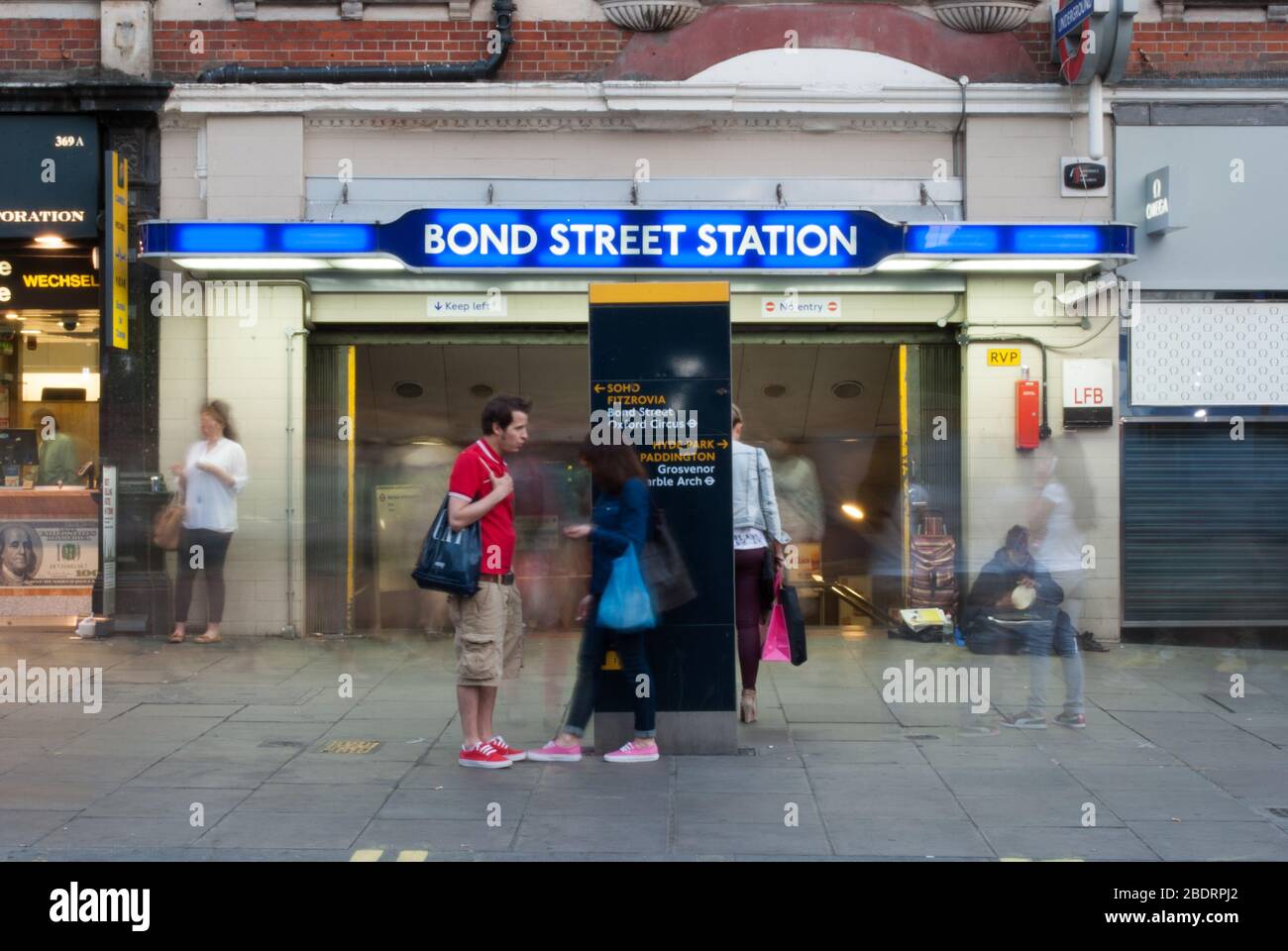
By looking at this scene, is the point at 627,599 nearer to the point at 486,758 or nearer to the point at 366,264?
the point at 486,758

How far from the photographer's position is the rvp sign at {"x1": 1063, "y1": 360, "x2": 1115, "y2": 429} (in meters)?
11.4

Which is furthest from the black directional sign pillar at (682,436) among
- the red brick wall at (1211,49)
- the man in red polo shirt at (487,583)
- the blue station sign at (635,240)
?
the red brick wall at (1211,49)

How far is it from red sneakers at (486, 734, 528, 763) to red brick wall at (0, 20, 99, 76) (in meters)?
7.48

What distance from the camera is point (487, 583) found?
6.97 meters

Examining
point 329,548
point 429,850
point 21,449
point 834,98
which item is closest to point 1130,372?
point 834,98

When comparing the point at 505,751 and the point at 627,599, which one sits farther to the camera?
the point at 505,751

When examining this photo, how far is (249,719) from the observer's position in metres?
8.48

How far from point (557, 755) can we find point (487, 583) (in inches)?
41.7

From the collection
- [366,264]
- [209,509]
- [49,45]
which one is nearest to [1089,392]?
[366,264]

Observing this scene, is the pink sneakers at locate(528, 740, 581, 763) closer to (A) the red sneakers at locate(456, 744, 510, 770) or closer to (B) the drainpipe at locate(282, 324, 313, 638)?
(A) the red sneakers at locate(456, 744, 510, 770)

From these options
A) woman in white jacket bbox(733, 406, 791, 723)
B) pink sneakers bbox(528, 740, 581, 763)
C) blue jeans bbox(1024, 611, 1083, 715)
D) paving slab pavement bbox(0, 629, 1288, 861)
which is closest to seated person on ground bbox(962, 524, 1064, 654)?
blue jeans bbox(1024, 611, 1083, 715)

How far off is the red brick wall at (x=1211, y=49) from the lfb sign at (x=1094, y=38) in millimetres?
457

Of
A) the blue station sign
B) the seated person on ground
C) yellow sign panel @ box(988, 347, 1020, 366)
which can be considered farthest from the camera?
yellow sign panel @ box(988, 347, 1020, 366)

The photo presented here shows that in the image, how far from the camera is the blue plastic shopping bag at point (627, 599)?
23.1 feet
